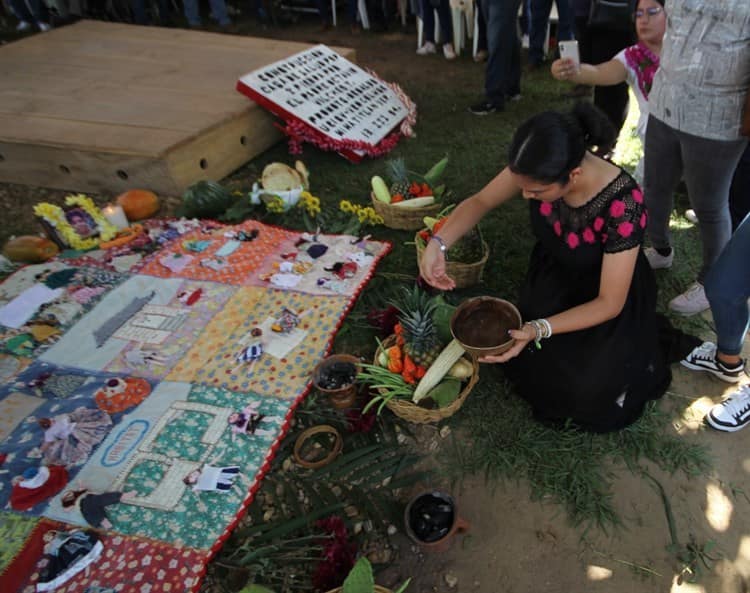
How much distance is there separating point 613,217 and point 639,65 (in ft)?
4.94

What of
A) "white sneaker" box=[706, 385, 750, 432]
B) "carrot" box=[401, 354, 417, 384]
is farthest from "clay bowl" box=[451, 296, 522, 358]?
"white sneaker" box=[706, 385, 750, 432]

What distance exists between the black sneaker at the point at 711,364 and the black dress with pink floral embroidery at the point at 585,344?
0.29 metres

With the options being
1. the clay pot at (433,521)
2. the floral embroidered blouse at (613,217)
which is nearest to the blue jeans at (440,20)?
the floral embroidered blouse at (613,217)

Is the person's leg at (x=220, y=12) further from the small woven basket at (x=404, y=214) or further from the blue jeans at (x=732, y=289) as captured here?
the blue jeans at (x=732, y=289)

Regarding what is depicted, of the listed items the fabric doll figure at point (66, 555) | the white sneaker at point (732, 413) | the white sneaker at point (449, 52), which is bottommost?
the white sneaker at point (732, 413)

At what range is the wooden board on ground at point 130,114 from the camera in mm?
4051

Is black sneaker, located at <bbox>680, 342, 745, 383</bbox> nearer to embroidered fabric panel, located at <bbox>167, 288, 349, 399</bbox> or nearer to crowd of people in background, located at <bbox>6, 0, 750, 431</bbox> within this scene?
crowd of people in background, located at <bbox>6, 0, 750, 431</bbox>

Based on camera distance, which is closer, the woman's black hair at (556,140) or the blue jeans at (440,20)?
the woman's black hair at (556,140)

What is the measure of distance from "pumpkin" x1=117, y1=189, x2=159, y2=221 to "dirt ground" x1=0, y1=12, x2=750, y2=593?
10.7ft

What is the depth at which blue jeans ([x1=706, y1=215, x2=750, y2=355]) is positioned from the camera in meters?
2.04

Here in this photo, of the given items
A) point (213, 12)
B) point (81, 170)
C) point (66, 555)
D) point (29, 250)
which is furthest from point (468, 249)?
point (213, 12)

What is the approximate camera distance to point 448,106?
5.44 meters

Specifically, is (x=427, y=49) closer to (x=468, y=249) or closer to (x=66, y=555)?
(x=468, y=249)

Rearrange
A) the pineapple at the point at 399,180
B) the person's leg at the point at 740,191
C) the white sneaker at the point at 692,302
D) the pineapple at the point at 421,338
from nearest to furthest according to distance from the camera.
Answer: the pineapple at the point at 421,338
the person's leg at the point at 740,191
the white sneaker at the point at 692,302
the pineapple at the point at 399,180
